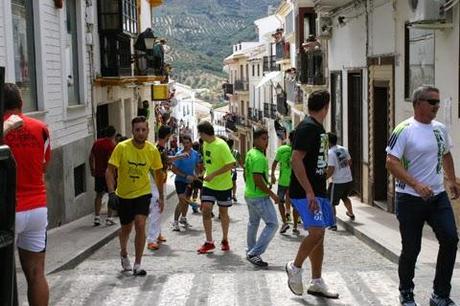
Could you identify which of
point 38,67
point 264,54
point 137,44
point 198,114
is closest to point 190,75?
point 198,114

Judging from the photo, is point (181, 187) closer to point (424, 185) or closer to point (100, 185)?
point (100, 185)

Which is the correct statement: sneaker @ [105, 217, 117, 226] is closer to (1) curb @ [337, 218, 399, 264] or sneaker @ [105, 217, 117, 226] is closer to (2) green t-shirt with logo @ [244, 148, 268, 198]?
(1) curb @ [337, 218, 399, 264]

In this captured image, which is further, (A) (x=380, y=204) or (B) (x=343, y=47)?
(B) (x=343, y=47)

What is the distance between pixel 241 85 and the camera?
64.8m

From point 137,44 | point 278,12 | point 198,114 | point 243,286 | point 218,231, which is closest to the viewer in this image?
point 243,286

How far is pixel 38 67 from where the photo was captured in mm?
12711

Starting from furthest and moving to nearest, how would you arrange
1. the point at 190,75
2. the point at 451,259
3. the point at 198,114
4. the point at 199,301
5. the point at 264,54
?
the point at 190,75 → the point at 198,114 → the point at 264,54 → the point at 199,301 → the point at 451,259

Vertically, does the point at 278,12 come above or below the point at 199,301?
above

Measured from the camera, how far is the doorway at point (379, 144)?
49.6 feet

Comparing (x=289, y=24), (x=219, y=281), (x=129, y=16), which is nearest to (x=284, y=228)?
(x=219, y=281)

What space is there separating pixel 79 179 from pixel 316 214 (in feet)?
Answer: 34.9

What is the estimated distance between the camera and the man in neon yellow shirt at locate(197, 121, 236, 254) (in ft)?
30.9

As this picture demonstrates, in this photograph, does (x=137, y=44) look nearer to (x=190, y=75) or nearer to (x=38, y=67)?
(x=38, y=67)

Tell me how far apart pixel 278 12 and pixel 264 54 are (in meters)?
8.81
